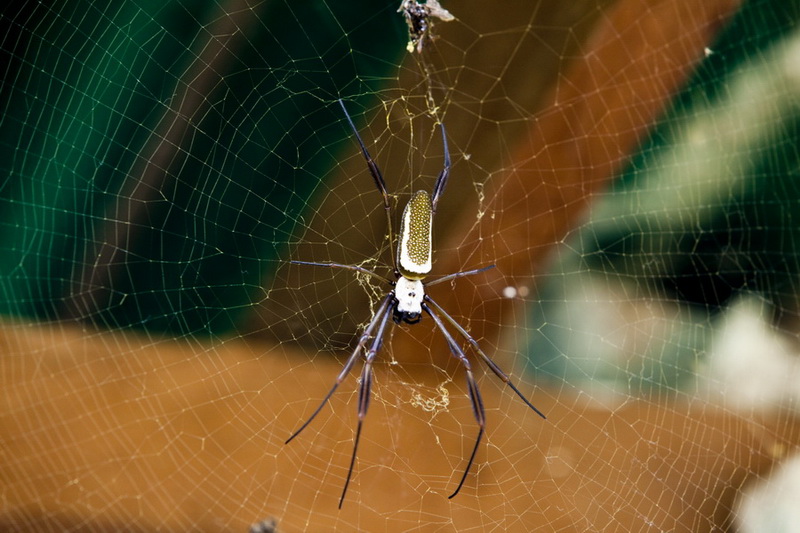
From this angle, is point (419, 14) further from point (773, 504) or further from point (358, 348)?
point (773, 504)

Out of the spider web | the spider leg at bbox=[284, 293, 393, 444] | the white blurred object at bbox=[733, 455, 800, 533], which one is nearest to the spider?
the spider leg at bbox=[284, 293, 393, 444]

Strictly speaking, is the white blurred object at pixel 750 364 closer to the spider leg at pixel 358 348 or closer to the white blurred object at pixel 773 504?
the white blurred object at pixel 773 504

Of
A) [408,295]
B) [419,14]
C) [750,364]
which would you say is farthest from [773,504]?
[419,14]

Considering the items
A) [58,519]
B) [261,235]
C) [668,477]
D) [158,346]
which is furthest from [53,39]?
[668,477]

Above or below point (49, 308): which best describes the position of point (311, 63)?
above

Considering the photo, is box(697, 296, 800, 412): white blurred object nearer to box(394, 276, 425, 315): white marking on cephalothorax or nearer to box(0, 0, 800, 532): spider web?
box(0, 0, 800, 532): spider web

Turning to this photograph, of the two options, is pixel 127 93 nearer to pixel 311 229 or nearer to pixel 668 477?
pixel 311 229

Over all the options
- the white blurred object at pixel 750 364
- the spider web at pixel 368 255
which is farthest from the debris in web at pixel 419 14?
the white blurred object at pixel 750 364
